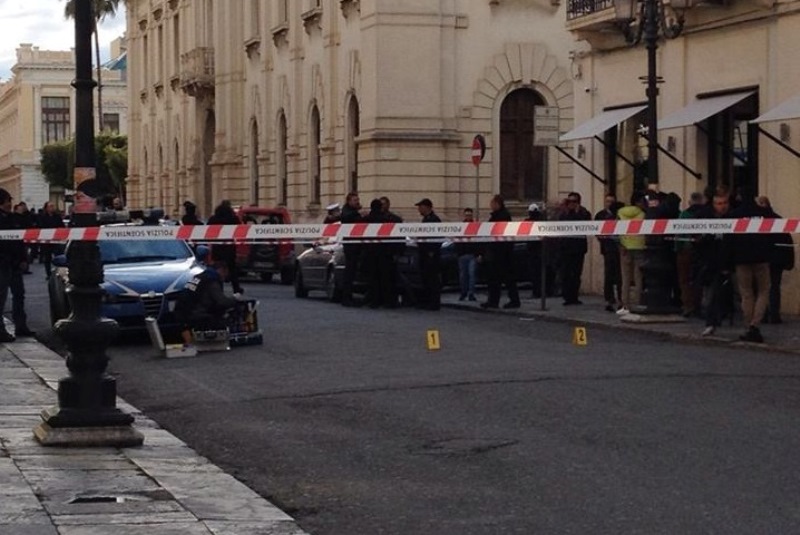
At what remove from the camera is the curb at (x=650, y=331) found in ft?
61.0

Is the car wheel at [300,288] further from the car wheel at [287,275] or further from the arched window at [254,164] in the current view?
the arched window at [254,164]

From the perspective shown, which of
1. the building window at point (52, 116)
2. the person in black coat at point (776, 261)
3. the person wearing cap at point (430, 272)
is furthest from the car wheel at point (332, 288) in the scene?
the building window at point (52, 116)

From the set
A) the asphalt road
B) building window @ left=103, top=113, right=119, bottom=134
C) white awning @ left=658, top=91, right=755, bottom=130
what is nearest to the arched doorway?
white awning @ left=658, top=91, right=755, bottom=130

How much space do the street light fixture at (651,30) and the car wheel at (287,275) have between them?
13.2 metres

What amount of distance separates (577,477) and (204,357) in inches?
344

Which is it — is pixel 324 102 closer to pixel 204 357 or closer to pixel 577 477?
pixel 204 357

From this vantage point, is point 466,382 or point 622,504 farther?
point 466,382

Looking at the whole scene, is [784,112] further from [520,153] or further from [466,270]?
[520,153]

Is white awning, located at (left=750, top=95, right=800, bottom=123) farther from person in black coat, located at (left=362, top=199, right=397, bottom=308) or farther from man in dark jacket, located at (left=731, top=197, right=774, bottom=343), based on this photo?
person in black coat, located at (left=362, top=199, right=397, bottom=308)

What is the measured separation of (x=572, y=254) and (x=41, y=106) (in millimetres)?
106614

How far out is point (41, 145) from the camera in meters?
128

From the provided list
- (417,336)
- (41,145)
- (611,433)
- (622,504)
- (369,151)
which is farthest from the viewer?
(41,145)

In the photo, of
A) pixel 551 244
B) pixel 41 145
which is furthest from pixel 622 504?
pixel 41 145

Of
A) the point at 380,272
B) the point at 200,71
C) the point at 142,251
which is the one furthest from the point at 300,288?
the point at 200,71
